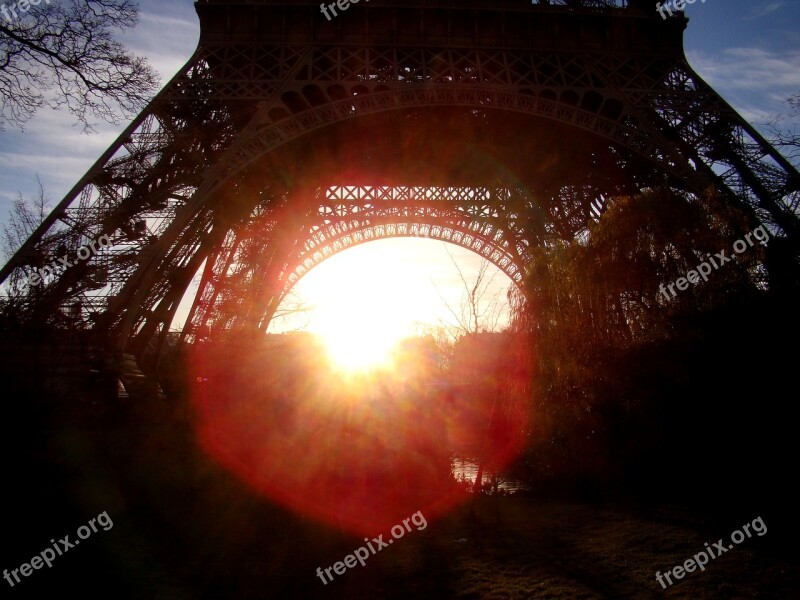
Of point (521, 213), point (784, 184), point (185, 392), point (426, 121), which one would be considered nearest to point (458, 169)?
point (521, 213)

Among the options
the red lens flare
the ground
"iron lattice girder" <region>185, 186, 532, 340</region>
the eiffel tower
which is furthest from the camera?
"iron lattice girder" <region>185, 186, 532, 340</region>

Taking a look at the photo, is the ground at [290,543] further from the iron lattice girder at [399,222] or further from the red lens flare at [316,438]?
the iron lattice girder at [399,222]

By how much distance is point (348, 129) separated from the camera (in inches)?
932

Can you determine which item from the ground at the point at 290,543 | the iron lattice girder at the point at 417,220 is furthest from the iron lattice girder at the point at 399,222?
the ground at the point at 290,543

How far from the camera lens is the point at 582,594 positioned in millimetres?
6668

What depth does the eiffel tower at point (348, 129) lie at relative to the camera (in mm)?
17922

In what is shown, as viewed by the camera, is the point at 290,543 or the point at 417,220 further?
the point at 417,220

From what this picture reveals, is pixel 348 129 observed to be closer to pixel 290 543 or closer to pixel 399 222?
pixel 399 222

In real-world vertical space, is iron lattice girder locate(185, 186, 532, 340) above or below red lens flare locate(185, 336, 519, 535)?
above

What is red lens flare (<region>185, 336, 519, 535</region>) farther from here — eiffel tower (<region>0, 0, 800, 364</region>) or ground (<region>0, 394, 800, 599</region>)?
eiffel tower (<region>0, 0, 800, 364</region>)

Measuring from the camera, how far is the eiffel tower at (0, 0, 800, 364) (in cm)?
1792

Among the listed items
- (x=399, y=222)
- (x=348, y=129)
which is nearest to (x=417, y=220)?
(x=399, y=222)

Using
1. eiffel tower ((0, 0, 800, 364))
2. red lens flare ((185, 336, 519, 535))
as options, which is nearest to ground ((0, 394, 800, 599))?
red lens flare ((185, 336, 519, 535))

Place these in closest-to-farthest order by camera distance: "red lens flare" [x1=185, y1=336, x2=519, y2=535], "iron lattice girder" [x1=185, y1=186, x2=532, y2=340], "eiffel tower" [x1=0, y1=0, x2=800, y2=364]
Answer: "red lens flare" [x1=185, y1=336, x2=519, y2=535] < "eiffel tower" [x1=0, y1=0, x2=800, y2=364] < "iron lattice girder" [x1=185, y1=186, x2=532, y2=340]
